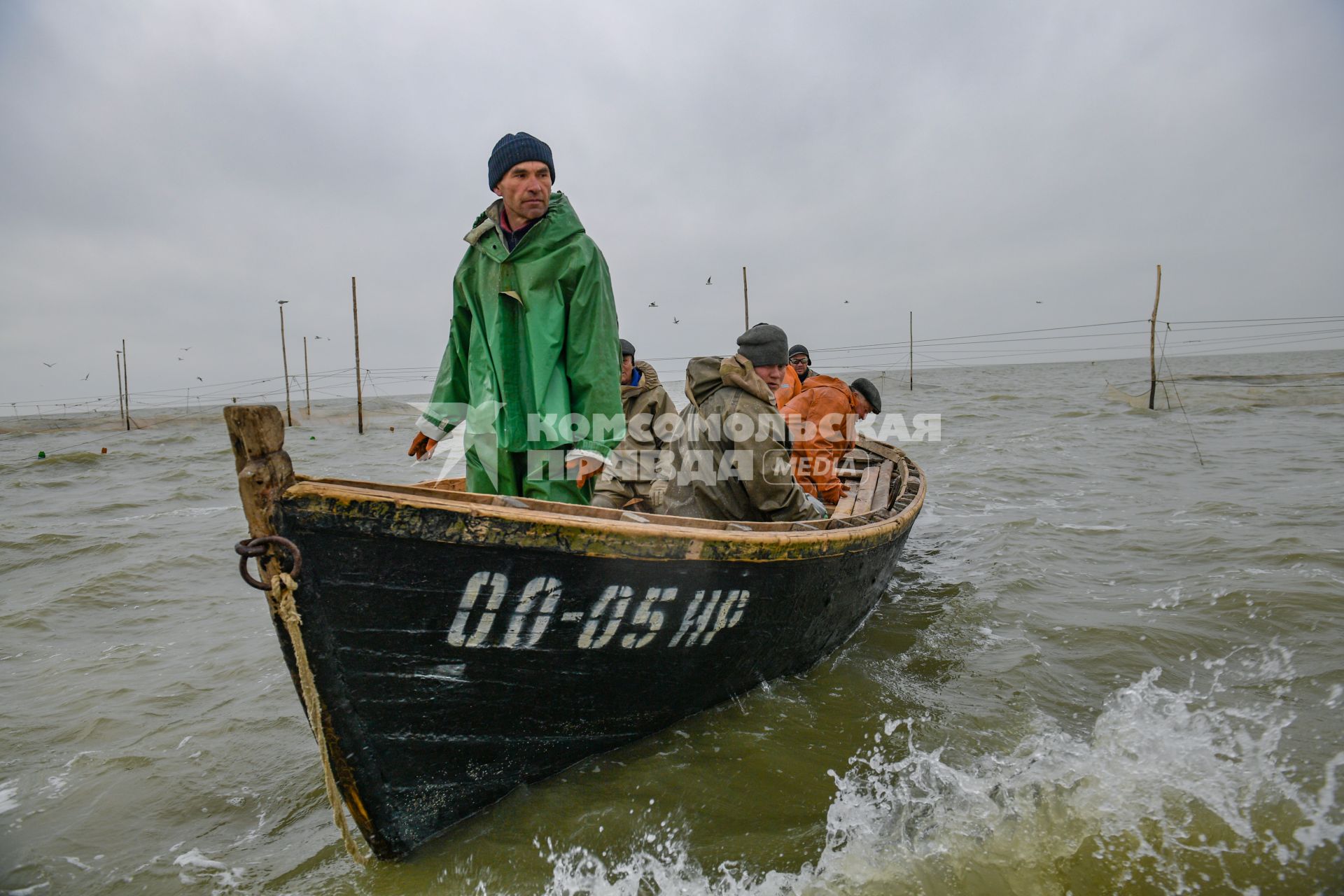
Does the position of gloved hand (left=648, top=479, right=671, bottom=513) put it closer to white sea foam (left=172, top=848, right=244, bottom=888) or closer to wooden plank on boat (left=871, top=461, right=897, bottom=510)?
wooden plank on boat (left=871, top=461, right=897, bottom=510)

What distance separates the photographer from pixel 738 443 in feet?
11.2

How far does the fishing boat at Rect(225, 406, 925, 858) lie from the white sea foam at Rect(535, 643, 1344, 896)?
51 cm

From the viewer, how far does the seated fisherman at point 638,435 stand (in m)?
4.36

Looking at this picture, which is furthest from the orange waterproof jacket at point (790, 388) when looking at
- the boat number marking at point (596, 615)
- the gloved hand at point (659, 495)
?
the boat number marking at point (596, 615)

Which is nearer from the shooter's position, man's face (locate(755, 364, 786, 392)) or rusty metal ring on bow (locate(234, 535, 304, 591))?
rusty metal ring on bow (locate(234, 535, 304, 591))

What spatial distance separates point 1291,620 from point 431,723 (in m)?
5.23

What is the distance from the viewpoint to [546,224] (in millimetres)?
2619

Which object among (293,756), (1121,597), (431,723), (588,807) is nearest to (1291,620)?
(1121,597)

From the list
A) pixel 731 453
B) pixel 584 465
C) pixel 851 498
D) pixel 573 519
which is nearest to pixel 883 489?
pixel 851 498

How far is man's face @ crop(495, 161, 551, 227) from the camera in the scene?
8.50ft

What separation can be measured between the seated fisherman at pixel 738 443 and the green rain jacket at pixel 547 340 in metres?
0.87

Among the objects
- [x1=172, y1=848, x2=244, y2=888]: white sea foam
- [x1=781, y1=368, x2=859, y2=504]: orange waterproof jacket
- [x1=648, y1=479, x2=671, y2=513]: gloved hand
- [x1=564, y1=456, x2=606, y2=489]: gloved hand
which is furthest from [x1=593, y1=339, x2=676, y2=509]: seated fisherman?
[x1=172, y1=848, x2=244, y2=888]: white sea foam

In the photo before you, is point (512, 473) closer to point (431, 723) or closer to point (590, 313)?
point (590, 313)

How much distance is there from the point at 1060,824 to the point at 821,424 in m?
3.48
